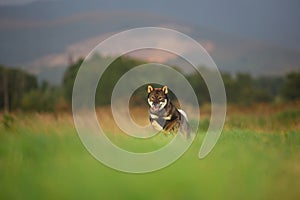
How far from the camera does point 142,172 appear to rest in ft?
8.34

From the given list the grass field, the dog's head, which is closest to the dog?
the dog's head

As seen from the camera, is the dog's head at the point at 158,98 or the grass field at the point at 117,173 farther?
the dog's head at the point at 158,98

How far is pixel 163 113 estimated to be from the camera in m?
4.06

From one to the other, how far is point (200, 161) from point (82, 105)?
116cm

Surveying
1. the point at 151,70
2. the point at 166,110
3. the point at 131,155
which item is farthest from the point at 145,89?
the point at 131,155

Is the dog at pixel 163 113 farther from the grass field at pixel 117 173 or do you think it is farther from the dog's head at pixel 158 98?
the grass field at pixel 117 173

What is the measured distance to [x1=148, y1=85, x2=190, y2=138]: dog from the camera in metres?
3.96

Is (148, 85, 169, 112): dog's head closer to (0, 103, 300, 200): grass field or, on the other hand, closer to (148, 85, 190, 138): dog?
(148, 85, 190, 138): dog

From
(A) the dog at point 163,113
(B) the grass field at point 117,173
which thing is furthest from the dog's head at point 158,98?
(B) the grass field at point 117,173

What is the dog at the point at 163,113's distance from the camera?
396 cm

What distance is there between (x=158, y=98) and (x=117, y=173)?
160 cm

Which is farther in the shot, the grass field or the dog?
the dog

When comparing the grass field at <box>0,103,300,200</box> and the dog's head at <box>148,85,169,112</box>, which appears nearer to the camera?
the grass field at <box>0,103,300,200</box>

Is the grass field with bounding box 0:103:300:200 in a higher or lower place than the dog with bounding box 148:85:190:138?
lower
